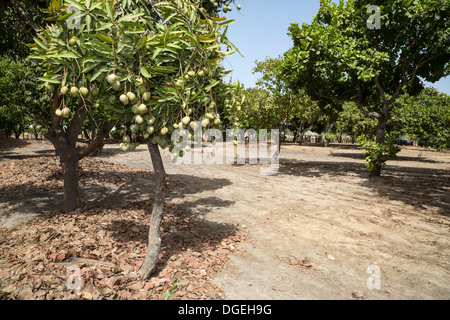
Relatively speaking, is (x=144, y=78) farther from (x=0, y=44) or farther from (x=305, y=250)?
(x=0, y=44)

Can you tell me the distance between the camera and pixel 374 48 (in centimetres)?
1161

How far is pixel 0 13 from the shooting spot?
707 centimetres

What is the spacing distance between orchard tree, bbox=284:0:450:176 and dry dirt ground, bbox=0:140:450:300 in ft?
11.2

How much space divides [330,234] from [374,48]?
9791mm

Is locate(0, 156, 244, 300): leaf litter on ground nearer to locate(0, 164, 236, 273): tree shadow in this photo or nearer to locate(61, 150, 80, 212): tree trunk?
locate(0, 164, 236, 273): tree shadow

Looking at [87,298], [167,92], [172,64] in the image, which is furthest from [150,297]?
[172,64]

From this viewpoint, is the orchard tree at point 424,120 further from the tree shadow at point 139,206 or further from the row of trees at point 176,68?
the tree shadow at point 139,206

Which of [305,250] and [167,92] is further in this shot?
[305,250]

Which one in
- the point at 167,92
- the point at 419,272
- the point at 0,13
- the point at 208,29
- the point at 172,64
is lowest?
the point at 419,272

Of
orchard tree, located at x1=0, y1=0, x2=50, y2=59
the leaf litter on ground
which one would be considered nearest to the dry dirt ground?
the leaf litter on ground

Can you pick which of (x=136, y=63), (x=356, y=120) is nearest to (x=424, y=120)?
(x=356, y=120)

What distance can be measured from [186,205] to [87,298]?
5.20 meters

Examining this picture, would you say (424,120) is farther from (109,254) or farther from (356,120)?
(109,254)

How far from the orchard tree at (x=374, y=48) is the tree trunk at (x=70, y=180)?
10959mm
